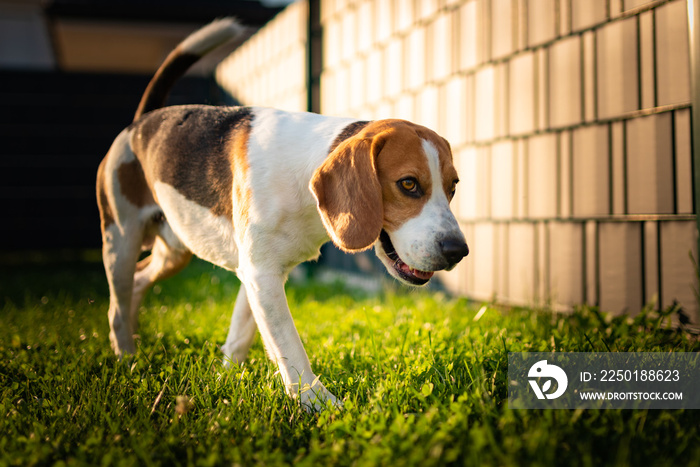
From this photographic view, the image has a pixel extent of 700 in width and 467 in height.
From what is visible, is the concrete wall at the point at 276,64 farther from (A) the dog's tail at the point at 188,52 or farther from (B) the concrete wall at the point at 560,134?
(A) the dog's tail at the point at 188,52

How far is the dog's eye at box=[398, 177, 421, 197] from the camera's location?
7.43 ft

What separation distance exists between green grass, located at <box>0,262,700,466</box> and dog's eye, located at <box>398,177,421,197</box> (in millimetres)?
702

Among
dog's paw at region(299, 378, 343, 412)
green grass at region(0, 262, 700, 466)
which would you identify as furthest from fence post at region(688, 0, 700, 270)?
dog's paw at region(299, 378, 343, 412)

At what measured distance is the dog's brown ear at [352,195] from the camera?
222cm

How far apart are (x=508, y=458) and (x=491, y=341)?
1.40 meters

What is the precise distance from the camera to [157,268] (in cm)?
358

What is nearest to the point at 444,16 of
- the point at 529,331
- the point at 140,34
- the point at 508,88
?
the point at 508,88

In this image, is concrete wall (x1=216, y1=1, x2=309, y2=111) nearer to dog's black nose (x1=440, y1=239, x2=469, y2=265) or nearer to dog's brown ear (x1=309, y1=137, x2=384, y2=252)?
dog's brown ear (x1=309, y1=137, x2=384, y2=252)

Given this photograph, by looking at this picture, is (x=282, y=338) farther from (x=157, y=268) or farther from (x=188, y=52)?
(x=188, y=52)

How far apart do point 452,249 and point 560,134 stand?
1941mm

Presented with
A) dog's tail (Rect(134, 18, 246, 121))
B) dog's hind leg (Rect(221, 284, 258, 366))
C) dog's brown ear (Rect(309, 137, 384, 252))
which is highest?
dog's tail (Rect(134, 18, 246, 121))

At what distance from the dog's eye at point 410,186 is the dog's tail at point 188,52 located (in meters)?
1.80

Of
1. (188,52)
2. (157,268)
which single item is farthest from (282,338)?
(188,52)

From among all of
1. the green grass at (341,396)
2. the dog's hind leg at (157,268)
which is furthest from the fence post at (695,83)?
the dog's hind leg at (157,268)
